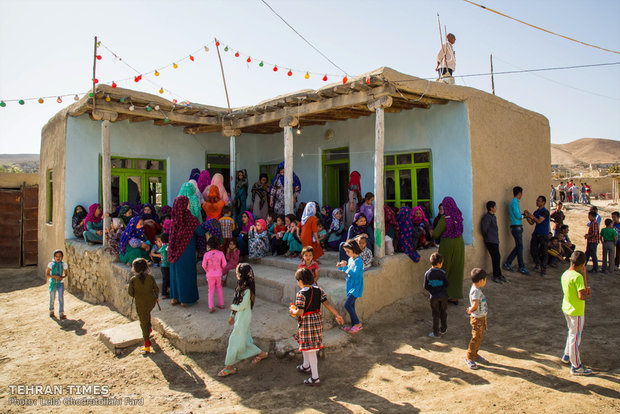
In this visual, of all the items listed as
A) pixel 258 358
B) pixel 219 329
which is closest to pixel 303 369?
pixel 258 358

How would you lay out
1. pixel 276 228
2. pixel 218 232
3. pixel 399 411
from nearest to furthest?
pixel 399 411 < pixel 218 232 < pixel 276 228

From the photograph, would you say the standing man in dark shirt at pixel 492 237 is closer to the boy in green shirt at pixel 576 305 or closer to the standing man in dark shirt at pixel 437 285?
the standing man in dark shirt at pixel 437 285

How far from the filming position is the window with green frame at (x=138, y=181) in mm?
9375

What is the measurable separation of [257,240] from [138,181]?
154 inches

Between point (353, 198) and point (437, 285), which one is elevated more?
point (353, 198)

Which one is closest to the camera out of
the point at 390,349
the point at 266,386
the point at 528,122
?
the point at 266,386

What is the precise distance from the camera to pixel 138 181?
966 cm

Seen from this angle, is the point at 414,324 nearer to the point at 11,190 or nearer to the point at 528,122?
the point at 528,122

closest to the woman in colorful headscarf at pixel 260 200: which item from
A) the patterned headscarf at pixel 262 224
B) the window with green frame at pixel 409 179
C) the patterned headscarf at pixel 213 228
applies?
the patterned headscarf at pixel 262 224

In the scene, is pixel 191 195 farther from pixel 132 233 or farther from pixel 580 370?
pixel 580 370

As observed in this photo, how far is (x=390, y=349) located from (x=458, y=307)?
6.34ft

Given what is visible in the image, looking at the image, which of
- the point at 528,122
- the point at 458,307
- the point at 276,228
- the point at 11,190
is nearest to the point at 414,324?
the point at 458,307

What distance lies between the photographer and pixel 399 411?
355 centimetres

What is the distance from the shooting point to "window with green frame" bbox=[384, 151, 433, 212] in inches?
320
